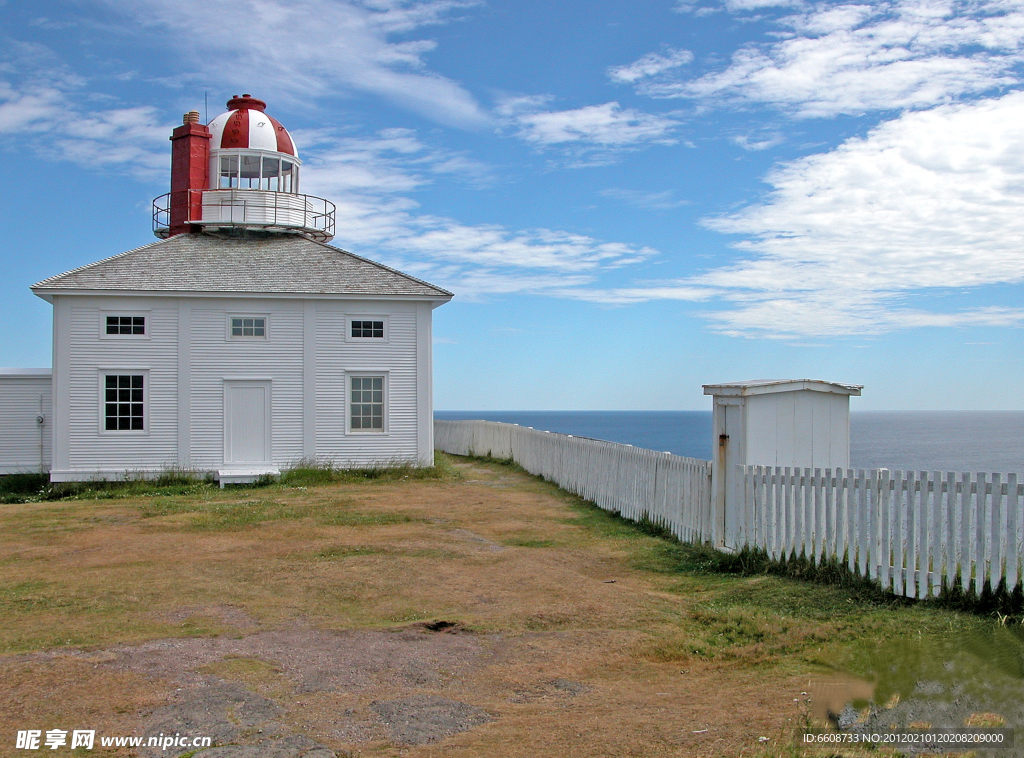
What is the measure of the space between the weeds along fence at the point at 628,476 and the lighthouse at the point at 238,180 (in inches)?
341

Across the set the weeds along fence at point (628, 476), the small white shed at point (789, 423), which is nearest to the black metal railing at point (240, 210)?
the weeds along fence at point (628, 476)

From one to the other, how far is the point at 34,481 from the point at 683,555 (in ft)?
53.1

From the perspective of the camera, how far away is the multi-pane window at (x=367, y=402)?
20250 millimetres

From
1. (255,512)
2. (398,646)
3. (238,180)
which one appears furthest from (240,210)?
(398,646)

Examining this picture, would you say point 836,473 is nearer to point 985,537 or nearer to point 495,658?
point 985,537

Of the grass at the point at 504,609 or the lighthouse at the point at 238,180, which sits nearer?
the grass at the point at 504,609

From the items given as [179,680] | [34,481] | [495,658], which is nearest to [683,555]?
[495,658]

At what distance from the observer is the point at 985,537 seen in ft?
23.0

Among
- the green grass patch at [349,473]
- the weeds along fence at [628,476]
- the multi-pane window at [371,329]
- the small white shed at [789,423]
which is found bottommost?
the green grass patch at [349,473]

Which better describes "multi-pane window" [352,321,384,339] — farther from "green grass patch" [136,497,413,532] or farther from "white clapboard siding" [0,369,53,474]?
"white clapboard siding" [0,369,53,474]

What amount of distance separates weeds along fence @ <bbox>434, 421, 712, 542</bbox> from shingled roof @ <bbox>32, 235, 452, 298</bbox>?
4.79m

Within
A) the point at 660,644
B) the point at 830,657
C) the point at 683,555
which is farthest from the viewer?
the point at 683,555

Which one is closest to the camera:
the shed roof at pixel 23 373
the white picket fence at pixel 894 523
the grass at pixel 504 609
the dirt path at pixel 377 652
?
the dirt path at pixel 377 652

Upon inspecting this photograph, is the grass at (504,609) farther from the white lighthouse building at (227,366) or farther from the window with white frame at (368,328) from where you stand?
the window with white frame at (368,328)
